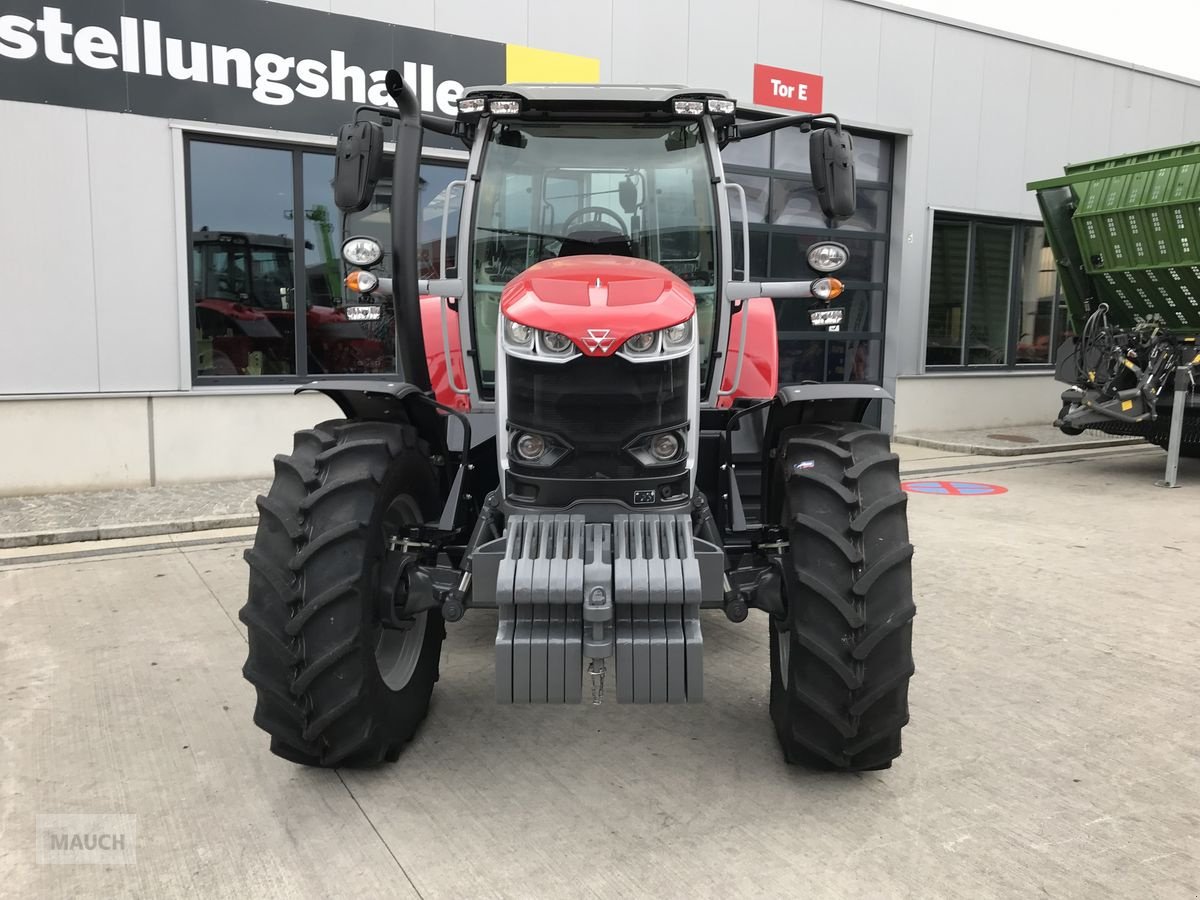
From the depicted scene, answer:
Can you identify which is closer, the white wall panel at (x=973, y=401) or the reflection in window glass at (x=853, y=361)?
the reflection in window glass at (x=853, y=361)

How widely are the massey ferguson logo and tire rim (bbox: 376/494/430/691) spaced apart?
2.92 feet

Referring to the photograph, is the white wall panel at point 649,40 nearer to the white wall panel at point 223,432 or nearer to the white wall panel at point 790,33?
the white wall panel at point 790,33

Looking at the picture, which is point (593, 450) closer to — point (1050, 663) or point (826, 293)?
point (826, 293)

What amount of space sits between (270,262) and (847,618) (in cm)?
713

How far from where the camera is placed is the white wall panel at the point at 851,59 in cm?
1078

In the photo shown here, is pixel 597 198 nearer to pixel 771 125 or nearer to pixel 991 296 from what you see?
pixel 771 125

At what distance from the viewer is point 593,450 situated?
9.96ft

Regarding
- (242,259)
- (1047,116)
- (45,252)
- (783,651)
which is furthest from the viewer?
(1047,116)

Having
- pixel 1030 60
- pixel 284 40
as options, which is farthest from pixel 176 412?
pixel 1030 60

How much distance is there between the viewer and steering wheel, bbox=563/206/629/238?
3.75m

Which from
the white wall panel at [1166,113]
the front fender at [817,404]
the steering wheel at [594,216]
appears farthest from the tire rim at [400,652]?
the white wall panel at [1166,113]

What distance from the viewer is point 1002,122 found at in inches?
484

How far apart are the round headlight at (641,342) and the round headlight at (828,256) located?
0.86 m

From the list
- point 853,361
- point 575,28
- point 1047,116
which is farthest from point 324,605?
point 1047,116
